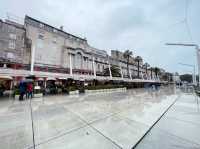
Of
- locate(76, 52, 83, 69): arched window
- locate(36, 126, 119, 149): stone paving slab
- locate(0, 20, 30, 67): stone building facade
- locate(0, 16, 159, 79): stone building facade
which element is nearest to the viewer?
locate(36, 126, 119, 149): stone paving slab

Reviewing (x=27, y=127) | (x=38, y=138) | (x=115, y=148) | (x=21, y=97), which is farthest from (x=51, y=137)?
(x=21, y=97)

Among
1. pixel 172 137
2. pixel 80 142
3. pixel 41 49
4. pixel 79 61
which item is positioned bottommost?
pixel 172 137

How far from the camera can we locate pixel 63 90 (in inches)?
713

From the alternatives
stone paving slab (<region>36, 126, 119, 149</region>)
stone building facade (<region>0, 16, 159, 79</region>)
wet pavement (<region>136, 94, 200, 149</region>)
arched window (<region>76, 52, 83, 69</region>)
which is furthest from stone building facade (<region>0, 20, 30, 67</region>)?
wet pavement (<region>136, 94, 200, 149</region>)

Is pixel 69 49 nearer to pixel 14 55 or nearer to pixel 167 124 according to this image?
pixel 14 55

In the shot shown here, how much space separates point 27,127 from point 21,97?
7.93 meters

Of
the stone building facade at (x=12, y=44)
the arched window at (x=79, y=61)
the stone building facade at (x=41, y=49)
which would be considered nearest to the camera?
the stone building facade at (x=12, y=44)

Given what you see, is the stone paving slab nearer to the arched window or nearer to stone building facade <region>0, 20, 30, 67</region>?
stone building facade <region>0, 20, 30, 67</region>

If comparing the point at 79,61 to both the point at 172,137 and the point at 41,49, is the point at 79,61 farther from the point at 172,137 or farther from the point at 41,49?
the point at 172,137

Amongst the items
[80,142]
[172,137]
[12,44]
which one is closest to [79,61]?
[12,44]

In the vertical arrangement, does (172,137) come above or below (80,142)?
below

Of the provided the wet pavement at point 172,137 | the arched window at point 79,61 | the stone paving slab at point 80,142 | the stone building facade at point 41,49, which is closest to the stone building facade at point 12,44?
the stone building facade at point 41,49

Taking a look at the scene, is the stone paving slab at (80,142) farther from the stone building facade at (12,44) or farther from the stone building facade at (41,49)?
the stone building facade at (12,44)

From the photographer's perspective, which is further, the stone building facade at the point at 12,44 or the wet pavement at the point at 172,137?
the stone building facade at the point at 12,44
